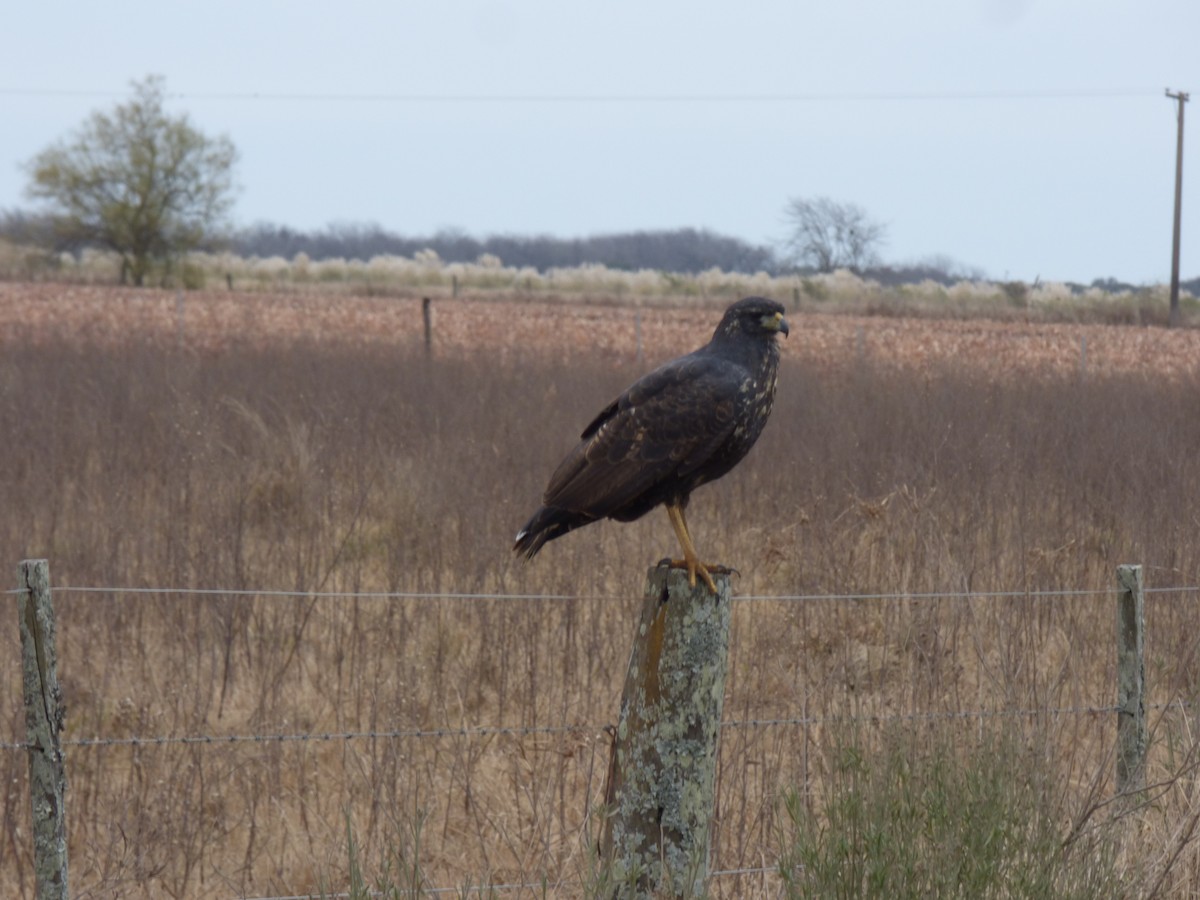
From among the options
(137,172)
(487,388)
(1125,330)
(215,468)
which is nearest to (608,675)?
(215,468)

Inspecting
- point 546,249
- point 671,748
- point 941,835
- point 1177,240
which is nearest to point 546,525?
point 671,748

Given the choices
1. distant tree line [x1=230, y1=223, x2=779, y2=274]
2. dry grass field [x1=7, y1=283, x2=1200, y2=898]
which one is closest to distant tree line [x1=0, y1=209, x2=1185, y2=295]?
distant tree line [x1=230, y1=223, x2=779, y2=274]

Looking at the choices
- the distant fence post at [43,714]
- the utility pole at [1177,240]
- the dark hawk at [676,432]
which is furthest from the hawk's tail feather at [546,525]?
the utility pole at [1177,240]

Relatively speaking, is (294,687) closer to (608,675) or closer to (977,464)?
(608,675)

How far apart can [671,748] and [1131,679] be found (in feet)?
5.23

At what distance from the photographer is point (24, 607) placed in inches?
114

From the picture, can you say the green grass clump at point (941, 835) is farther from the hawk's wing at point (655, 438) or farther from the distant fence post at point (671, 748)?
the hawk's wing at point (655, 438)

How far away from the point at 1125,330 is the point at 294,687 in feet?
76.6

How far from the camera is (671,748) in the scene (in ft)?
9.46

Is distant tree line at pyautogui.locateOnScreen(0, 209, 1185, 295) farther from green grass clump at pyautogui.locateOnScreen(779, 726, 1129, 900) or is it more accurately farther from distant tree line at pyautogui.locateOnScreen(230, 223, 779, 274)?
Answer: green grass clump at pyautogui.locateOnScreen(779, 726, 1129, 900)

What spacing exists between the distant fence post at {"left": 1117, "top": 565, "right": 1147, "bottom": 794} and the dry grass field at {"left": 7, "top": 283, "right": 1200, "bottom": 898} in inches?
4.5

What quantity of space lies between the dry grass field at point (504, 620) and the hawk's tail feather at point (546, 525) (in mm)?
490

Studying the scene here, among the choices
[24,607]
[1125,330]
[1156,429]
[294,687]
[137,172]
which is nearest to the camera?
[24,607]

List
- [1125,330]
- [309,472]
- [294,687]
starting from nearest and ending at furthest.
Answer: [294,687], [309,472], [1125,330]
